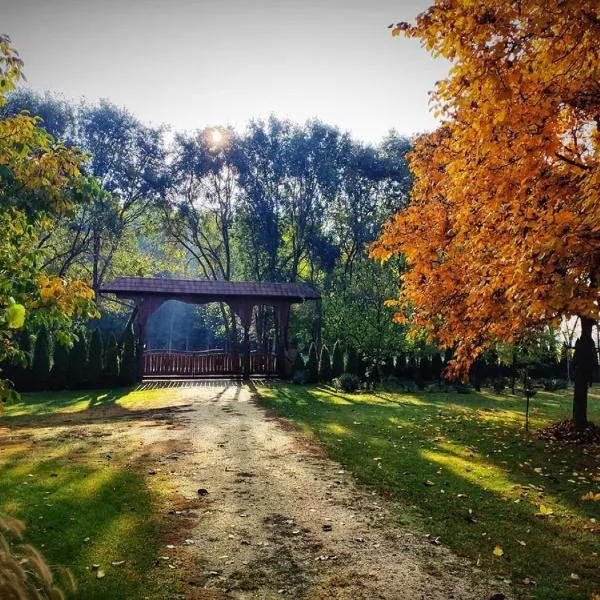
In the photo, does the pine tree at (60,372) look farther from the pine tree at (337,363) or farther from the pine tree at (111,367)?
the pine tree at (337,363)

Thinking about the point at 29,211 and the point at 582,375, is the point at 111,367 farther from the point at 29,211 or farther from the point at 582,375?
the point at 582,375

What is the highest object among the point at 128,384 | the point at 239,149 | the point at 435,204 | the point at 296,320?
the point at 239,149

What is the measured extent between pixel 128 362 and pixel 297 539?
668 inches

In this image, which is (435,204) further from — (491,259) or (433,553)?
(433,553)

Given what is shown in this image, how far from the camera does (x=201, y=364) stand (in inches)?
920

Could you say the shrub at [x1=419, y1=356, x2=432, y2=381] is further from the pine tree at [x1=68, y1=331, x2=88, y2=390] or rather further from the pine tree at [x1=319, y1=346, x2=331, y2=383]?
the pine tree at [x1=68, y1=331, x2=88, y2=390]

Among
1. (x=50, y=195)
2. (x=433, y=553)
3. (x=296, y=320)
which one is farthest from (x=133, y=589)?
(x=296, y=320)

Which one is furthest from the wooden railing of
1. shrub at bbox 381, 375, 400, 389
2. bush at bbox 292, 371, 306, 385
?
shrub at bbox 381, 375, 400, 389

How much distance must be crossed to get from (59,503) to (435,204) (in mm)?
8675

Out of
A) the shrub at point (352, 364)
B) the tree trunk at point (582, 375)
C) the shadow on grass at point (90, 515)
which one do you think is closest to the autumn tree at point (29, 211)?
the shadow on grass at point (90, 515)

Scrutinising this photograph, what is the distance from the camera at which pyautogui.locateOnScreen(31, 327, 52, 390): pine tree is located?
19.0 metres

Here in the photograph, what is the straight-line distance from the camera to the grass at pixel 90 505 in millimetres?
4316

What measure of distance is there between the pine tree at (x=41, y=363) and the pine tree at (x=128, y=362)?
2.88 meters

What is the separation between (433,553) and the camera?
4.96 metres
